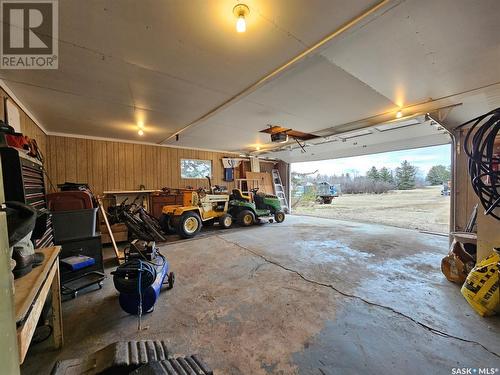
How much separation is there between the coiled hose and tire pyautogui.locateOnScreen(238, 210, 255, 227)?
13.1 ft

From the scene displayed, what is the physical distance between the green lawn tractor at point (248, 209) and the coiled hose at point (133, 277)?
401 centimetres

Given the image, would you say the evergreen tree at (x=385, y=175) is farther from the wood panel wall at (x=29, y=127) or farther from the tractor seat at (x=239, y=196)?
the wood panel wall at (x=29, y=127)

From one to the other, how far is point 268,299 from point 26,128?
4485 mm

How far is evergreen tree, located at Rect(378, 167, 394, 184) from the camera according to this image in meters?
15.8

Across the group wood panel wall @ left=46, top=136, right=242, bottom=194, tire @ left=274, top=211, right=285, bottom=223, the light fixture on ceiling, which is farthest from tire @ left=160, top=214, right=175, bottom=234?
the light fixture on ceiling

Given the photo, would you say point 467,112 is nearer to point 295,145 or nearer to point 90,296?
point 295,145

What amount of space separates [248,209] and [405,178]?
15567mm

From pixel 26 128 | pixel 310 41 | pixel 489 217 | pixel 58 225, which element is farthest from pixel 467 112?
pixel 26 128

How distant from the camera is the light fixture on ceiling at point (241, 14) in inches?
55.2

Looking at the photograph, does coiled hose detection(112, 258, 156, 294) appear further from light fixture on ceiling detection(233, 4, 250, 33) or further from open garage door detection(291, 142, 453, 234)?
open garage door detection(291, 142, 453, 234)

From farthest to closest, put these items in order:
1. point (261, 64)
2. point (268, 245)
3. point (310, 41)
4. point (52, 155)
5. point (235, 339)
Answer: point (52, 155), point (268, 245), point (261, 64), point (310, 41), point (235, 339)

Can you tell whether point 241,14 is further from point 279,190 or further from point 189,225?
point 279,190

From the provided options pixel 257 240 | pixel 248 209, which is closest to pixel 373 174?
pixel 248 209

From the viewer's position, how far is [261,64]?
2127mm
